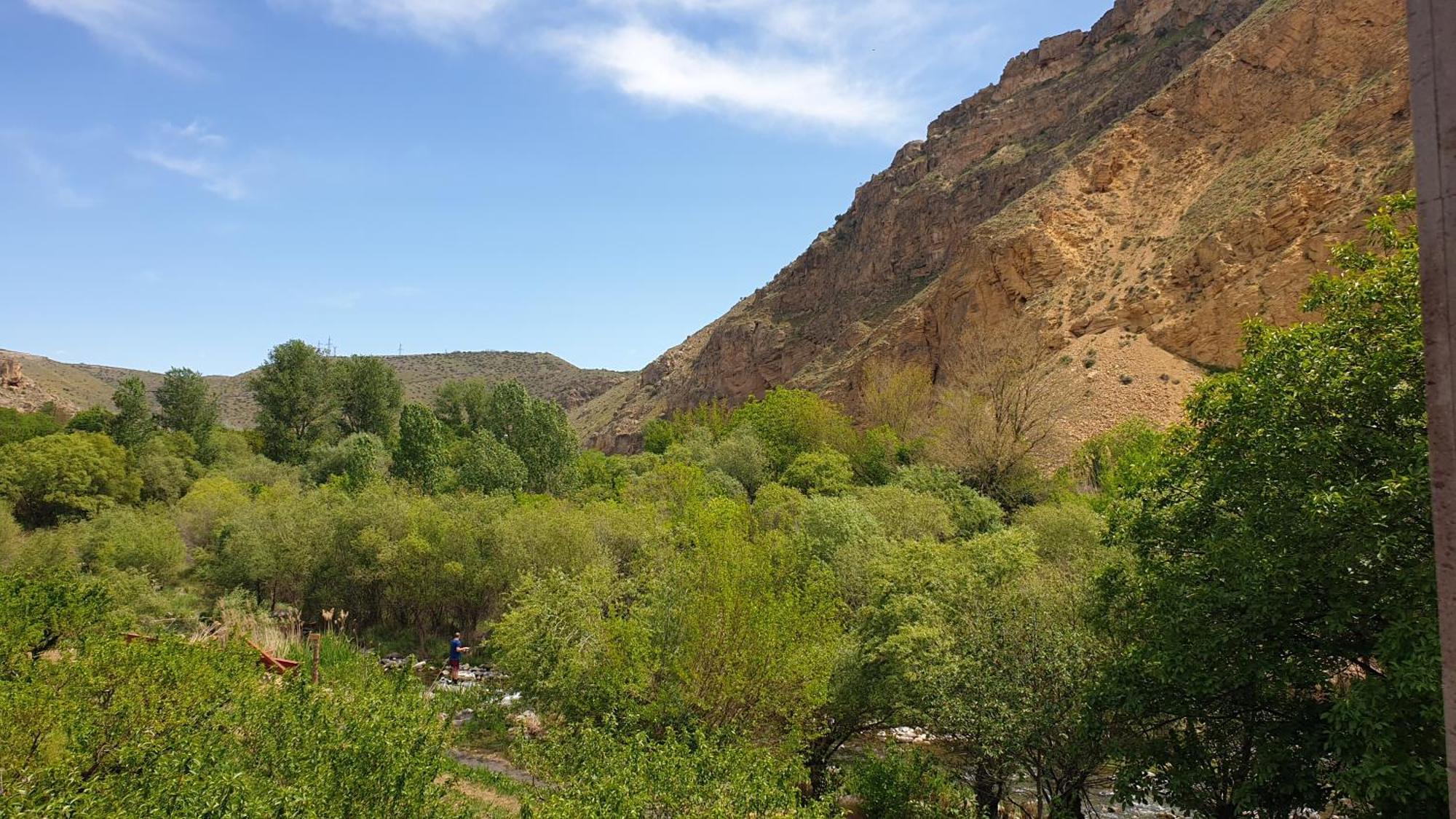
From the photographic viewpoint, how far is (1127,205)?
171 feet

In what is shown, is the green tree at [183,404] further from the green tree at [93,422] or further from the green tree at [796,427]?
the green tree at [796,427]

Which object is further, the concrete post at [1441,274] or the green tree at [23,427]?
the green tree at [23,427]

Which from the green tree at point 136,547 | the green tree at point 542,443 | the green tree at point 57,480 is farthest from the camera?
the green tree at point 542,443

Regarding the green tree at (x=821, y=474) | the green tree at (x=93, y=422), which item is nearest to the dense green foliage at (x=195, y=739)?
the green tree at (x=821, y=474)

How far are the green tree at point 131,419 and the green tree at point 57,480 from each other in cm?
892

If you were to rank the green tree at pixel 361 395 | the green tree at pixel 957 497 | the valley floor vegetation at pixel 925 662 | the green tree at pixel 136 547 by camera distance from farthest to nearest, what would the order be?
the green tree at pixel 361 395
the green tree at pixel 136 547
the green tree at pixel 957 497
the valley floor vegetation at pixel 925 662

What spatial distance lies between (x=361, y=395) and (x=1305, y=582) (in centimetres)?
6052

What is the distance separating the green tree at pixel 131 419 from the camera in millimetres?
48156

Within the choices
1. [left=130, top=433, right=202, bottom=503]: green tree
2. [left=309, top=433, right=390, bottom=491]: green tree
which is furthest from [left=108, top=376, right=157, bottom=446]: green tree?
[left=309, top=433, right=390, bottom=491]: green tree

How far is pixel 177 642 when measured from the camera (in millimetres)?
12070

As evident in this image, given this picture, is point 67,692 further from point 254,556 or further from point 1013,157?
point 1013,157

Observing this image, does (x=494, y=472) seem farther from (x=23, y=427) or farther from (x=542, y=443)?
(x=23, y=427)

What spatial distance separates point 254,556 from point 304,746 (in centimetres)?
2466

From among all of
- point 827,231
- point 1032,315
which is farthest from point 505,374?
point 1032,315
